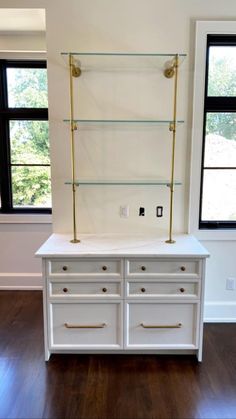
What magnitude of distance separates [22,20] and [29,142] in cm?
116

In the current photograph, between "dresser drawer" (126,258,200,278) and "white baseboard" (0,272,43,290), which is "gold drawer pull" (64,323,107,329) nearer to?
"dresser drawer" (126,258,200,278)

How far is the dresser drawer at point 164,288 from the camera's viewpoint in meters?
2.31

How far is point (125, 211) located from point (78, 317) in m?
0.92

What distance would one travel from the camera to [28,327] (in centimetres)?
286

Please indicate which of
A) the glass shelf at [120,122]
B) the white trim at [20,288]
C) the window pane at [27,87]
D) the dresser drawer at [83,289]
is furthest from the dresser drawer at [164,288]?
the window pane at [27,87]

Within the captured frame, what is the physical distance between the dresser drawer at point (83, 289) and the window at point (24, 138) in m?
1.42

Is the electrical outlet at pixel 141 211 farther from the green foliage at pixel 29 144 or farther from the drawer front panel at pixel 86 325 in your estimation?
the green foliage at pixel 29 144

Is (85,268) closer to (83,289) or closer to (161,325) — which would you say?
(83,289)

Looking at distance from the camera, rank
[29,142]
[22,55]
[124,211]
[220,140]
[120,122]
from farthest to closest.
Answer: [29,142] < [22,55] < [220,140] < [124,211] < [120,122]

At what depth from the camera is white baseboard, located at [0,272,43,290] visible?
359cm

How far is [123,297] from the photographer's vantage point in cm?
231

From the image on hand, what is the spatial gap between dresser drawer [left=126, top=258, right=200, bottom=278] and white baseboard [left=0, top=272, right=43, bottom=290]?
1.65 m

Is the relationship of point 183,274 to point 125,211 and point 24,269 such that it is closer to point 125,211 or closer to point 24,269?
point 125,211

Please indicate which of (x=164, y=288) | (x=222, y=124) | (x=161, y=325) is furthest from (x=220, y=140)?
(x=161, y=325)
